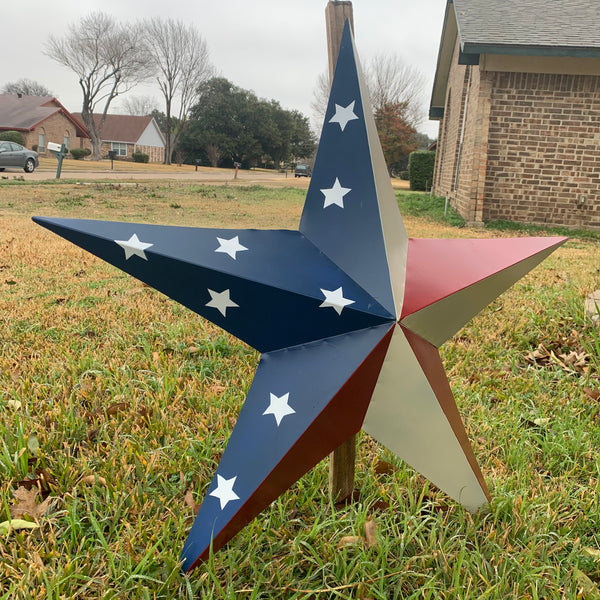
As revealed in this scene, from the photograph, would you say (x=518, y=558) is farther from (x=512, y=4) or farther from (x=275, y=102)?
(x=275, y=102)

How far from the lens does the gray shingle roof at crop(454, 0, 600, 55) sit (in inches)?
350

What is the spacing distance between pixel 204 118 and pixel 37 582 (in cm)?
5257

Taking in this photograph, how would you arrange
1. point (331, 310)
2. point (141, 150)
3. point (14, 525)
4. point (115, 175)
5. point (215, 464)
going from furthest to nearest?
1. point (141, 150)
2. point (115, 175)
3. point (215, 464)
4. point (14, 525)
5. point (331, 310)

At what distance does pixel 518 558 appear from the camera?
1462 mm

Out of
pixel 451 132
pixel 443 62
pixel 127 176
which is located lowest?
pixel 127 176

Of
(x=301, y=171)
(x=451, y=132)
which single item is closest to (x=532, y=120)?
(x=451, y=132)

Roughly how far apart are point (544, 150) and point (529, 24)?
2710mm

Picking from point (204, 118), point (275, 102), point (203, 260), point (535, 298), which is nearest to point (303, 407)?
point (203, 260)

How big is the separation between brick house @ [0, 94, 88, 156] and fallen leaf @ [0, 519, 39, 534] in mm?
48948

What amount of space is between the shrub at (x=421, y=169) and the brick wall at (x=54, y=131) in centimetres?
3328

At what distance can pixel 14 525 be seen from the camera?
57.9 inches

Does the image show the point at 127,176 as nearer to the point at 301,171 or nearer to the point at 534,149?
the point at 534,149

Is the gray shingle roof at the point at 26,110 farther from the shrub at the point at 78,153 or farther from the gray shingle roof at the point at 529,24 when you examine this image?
the gray shingle roof at the point at 529,24

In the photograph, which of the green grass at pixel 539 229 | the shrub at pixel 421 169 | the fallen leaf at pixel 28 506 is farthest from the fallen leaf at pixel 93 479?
the shrub at pixel 421 169
